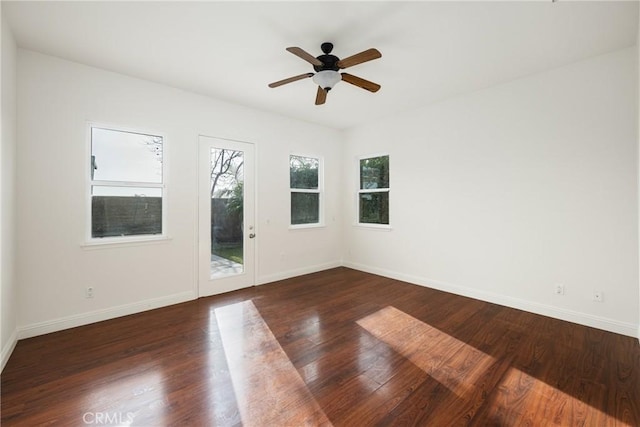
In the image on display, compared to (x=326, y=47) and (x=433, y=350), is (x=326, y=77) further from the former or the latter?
(x=433, y=350)

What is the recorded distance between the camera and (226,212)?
13.8 ft

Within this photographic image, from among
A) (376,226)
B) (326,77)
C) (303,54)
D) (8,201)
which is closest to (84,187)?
(8,201)

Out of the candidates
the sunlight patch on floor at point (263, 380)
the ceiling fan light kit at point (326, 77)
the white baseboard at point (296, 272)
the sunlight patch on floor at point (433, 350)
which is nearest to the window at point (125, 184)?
the sunlight patch on floor at point (263, 380)

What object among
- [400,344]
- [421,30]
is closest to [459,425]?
[400,344]

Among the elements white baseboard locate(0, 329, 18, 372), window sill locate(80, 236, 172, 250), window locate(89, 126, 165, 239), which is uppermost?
window locate(89, 126, 165, 239)

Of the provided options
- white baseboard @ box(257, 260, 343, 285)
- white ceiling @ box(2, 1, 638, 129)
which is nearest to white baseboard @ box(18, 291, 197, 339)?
white baseboard @ box(257, 260, 343, 285)

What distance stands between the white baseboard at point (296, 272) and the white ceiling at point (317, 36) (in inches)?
116

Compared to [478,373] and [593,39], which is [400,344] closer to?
A: [478,373]

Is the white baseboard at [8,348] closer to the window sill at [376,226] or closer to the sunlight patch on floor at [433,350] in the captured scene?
the sunlight patch on floor at [433,350]

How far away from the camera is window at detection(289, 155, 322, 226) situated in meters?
5.13

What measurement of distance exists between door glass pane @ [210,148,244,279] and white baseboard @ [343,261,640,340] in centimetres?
269

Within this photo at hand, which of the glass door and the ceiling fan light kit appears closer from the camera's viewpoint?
the ceiling fan light kit

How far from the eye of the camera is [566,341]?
2699mm

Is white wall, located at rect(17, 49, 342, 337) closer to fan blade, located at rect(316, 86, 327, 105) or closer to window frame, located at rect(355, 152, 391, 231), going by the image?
fan blade, located at rect(316, 86, 327, 105)
